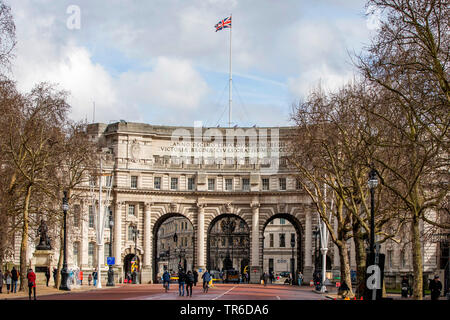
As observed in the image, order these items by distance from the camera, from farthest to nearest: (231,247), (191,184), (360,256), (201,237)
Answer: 1. (231,247)
2. (191,184)
3. (201,237)
4. (360,256)

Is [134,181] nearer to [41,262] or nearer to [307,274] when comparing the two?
[307,274]

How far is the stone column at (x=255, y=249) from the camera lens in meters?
95.4

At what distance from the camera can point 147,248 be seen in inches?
3767

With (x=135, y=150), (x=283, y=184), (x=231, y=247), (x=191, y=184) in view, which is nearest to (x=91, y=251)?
(x=135, y=150)

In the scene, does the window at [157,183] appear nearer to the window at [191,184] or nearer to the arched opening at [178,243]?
the window at [191,184]

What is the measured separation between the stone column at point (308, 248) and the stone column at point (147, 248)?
64.4ft

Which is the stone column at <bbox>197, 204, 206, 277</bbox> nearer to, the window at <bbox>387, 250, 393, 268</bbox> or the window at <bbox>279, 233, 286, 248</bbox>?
the window at <bbox>387, 250, 393, 268</bbox>

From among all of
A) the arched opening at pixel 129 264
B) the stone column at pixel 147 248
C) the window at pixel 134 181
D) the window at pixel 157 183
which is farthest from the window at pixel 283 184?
the arched opening at pixel 129 264

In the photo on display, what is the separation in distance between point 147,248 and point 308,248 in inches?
810

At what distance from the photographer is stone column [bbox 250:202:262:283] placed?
9544cm

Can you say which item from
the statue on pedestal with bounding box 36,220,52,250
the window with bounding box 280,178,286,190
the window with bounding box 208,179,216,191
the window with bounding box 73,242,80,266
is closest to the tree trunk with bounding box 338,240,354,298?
the statue on pedestal with bounding box 36,220,52,250

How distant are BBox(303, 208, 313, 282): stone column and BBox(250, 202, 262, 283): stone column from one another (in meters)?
6.05

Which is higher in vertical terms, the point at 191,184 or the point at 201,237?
the point at 191,184
